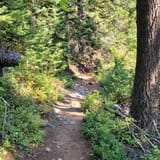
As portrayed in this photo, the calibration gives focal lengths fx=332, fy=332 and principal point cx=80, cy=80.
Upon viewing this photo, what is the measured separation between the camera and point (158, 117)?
878 centimetres

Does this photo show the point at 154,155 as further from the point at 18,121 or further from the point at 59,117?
the point at 59,117

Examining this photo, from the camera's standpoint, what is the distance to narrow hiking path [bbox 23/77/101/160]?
7332 mm

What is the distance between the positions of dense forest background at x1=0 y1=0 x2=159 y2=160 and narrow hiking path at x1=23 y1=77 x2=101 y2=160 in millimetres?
251

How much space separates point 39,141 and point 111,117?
2.18 m

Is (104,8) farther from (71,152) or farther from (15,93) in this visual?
(71,152)

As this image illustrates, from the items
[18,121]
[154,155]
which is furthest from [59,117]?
[154,155]

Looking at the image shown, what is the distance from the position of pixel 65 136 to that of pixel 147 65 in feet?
8.93

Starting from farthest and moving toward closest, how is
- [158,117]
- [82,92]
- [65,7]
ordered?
[82,92], [158,117], [65,7]

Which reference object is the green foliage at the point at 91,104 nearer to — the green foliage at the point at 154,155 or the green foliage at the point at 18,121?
the green foliage at the point at 18,121

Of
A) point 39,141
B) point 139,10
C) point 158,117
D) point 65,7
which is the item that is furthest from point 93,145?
point 65,7

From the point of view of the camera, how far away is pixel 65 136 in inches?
333

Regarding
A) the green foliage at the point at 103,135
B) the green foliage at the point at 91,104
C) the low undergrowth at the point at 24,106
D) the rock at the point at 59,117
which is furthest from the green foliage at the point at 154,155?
the rock at the point at 59,117

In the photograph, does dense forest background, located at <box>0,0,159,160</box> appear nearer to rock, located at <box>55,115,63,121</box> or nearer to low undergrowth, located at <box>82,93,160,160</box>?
low undergrowth, located at <box>82,93,160,160</box>

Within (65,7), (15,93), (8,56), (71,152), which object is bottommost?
(71,152)
